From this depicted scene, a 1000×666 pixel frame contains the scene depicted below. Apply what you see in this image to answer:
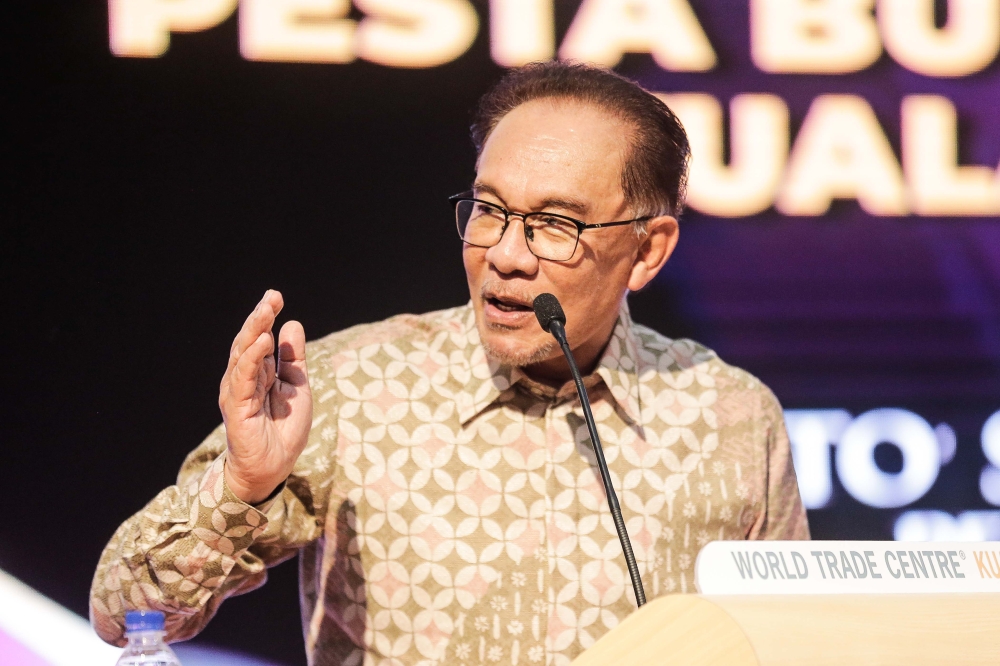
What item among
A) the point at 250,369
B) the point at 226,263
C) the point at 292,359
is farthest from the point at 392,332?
the point at 226,263

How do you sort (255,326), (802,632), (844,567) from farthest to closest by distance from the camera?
1. (255,326)
2. (844,567)
3. (802,632)

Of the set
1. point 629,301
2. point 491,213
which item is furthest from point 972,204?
point 491,213

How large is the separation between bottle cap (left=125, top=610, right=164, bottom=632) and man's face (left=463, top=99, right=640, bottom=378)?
65 cm

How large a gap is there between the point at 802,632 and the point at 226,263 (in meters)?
2.07

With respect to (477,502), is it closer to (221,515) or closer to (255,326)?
(221,515)

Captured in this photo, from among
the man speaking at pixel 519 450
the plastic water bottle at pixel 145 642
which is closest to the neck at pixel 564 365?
the man speaking at pixel 519 450

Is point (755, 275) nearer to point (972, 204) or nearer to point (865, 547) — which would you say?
point (972, 204)

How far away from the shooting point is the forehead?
1.77m

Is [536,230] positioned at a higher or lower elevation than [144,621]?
higher

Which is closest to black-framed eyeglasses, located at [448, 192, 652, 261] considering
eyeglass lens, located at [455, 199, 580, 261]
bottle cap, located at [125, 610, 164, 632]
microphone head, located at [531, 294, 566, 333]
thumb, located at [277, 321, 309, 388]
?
eyeglass lens, located at [455, 199, 580, 261]

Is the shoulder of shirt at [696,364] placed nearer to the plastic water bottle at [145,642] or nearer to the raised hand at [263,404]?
the raised hand at [263,404]

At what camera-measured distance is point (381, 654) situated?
175 centimetres

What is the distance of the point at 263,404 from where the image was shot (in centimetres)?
140

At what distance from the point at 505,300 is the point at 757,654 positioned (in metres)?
0.97
